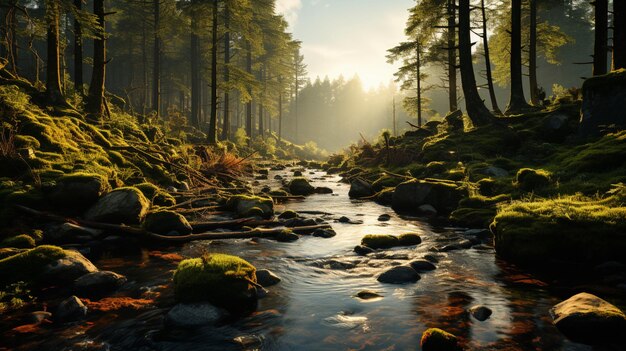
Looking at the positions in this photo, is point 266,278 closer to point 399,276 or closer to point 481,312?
point 399,276

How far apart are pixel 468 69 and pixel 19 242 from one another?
1707 centimetres

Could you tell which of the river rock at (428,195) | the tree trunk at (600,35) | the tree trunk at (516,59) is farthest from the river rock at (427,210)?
the tree trunk at (516,59)

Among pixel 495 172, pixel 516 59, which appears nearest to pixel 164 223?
pixel 495 172

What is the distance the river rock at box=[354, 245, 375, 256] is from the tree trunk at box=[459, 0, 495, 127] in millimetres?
Answer: 12139

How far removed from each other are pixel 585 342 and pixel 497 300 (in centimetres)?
123

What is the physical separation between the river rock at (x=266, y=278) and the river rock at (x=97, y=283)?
6.73 ft

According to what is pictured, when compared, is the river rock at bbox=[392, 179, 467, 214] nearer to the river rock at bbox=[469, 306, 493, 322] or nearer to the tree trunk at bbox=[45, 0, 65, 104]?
the river rock at bbox=[469, 306, 493, 322]

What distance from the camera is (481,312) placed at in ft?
15.6

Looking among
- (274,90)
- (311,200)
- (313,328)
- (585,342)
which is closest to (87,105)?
(311,200)

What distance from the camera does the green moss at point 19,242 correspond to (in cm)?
658

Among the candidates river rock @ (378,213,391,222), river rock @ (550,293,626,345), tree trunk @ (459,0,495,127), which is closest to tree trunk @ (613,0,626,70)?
tree trunk @ (459,0,495,127)

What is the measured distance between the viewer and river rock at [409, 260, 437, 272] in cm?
659

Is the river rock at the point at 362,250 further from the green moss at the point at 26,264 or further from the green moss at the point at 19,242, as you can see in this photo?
the green moss at the point at 19,242

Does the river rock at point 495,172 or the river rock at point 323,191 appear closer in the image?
the river rock at point 495,172
